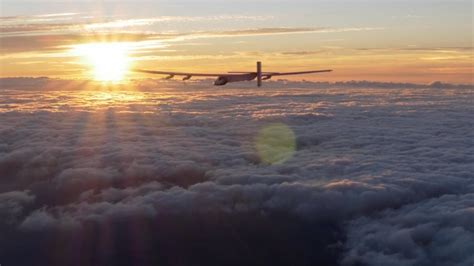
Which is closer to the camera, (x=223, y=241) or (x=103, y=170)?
(x=223, y=241)

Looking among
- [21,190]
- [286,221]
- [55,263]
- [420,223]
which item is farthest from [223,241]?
[21,190]

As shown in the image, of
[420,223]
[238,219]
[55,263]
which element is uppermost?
[420,223]

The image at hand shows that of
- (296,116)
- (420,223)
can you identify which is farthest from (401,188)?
(296,116)

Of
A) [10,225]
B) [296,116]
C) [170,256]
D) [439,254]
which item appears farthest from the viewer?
[296,116]

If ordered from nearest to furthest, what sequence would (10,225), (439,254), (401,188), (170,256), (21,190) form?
1. (439,254)
2. (401,188)
3. (170,256)
4. (10,225)
5. (21,190)

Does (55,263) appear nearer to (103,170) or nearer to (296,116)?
(103,170)

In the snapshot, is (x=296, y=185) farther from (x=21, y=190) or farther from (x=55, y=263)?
(x=21, y=190)

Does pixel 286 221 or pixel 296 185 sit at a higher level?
pixel 296 185
